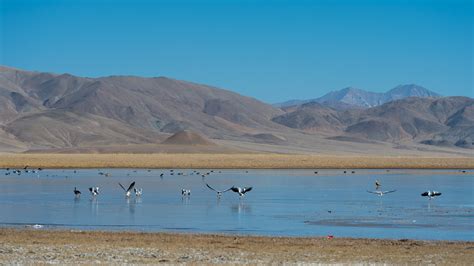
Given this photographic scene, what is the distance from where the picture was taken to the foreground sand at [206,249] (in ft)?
47.9

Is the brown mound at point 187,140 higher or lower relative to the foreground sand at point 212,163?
higher

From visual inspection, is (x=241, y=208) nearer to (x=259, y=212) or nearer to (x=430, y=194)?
(x=259, y=212)

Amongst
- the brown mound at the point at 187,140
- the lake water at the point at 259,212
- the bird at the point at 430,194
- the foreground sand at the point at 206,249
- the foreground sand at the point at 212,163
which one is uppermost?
the brown mound at the point at 187,140

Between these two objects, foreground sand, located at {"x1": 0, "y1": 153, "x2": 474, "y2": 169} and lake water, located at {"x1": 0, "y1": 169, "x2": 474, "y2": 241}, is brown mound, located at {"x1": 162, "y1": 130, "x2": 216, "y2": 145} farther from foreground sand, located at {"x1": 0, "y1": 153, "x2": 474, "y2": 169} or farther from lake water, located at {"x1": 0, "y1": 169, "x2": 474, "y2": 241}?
lake water, located at {"x1": 0, "y1": 169, "x2": 474, "y2": 241}

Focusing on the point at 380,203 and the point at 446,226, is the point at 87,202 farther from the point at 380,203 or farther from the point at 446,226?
the point at 446,226

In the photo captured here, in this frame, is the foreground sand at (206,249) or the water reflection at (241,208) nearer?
the foreground sand at (206,249)

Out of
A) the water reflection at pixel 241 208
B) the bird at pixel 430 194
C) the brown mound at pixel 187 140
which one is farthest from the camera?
the brown mound at pixel 187 140

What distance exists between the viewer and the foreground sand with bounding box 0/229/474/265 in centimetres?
1461

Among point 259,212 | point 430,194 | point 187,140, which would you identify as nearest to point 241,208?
point 259,212

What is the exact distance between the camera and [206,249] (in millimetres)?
16359

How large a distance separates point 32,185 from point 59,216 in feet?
53.8

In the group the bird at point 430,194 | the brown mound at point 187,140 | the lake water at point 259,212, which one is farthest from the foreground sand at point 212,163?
the brown mound at point 187,140

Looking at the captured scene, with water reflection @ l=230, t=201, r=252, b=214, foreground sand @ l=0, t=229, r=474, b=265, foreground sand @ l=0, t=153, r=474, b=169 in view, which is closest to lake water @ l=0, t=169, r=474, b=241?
water reflection @ l=230, t=201, r=252, b=214

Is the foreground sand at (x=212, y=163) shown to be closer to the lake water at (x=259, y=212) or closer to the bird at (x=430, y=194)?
the lake water at (x=259, y=212)
